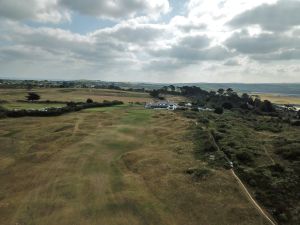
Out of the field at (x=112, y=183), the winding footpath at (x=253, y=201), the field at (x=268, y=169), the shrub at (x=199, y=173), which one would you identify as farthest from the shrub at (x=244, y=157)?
the shrub at (x=199, y=173)

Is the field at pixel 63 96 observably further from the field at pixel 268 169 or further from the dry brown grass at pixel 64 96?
the field at pixel 268 169

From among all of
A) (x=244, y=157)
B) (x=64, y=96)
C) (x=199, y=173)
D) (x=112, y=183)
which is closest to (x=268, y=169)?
(x=244, y=157)

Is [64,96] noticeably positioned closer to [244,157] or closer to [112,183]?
[244,157]

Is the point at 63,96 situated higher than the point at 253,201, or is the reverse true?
Result: the point at 253,201

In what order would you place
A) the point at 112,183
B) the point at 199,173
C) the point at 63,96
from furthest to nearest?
the point at 63,96 < the point at 199,173 < the point at 112,183

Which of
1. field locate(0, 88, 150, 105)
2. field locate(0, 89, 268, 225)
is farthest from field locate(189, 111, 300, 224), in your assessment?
field locate(0, 88, 150, 105)

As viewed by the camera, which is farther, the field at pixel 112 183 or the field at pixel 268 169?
the field at pixel 268 169

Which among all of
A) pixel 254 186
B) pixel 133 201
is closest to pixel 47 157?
pixel 133 201

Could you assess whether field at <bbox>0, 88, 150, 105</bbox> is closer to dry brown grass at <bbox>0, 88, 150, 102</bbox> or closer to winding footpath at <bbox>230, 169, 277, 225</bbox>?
dry brown grass at <bbox>0, 88, 150, 102</bbox>

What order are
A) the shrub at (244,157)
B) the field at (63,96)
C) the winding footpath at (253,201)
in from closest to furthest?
1. the winding footpath at (253,201)
2. the shrub at (244,157)
3. the field at (63,96)

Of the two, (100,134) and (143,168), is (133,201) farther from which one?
(100,134)
